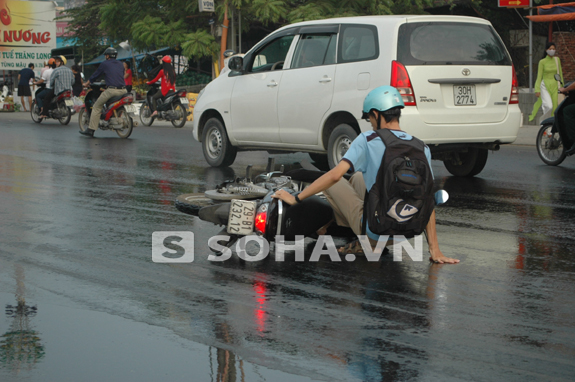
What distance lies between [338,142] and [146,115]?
14.1 metres

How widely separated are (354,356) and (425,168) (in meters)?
1.96

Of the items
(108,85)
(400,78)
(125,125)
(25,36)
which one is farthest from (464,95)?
(25,36)

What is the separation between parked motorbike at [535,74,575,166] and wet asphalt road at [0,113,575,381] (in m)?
3.39

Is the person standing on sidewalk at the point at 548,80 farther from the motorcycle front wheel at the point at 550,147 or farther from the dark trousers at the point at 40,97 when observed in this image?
the dark trousers at the point at 40,97

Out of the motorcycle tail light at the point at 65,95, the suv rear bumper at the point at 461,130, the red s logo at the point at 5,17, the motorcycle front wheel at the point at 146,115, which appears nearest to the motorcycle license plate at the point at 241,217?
the suv rear bumper at the point at 461,130

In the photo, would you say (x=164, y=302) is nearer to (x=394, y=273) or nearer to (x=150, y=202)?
(x=394, y=273)

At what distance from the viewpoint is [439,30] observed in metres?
9.41

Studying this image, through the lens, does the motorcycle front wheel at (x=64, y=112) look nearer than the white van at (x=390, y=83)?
No

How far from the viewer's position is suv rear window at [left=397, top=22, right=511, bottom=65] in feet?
30.3

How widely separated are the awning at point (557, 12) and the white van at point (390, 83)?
1156cm

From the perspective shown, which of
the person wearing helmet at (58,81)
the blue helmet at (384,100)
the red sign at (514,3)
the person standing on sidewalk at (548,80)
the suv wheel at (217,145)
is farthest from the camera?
the red sign at (514,3)

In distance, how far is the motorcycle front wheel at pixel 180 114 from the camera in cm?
2195

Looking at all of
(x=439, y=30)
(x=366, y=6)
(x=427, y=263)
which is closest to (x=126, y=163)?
(x=439, y=30)

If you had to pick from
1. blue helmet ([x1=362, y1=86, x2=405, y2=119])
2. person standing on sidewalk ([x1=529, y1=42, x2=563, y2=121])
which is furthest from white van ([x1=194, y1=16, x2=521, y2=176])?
person standing on sidewalk ([x1=529, y1=42, x2=563, y2=121])
